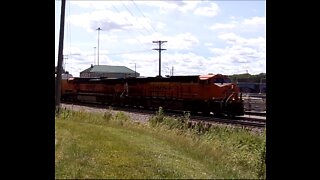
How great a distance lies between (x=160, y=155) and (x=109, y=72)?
107 m

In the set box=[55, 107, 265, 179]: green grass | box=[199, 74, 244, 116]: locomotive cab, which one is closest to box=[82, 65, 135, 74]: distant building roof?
box=[199, 74, 244, 116]: locomotive cab

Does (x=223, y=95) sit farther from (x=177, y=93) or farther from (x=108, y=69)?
(x=108, y=69)

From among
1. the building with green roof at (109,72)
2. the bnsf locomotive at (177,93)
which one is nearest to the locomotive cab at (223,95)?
the bnsf locomotive at (177,93)

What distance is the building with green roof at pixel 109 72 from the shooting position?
11512 centimetres

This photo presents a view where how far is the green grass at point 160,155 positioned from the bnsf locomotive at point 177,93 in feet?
39.0

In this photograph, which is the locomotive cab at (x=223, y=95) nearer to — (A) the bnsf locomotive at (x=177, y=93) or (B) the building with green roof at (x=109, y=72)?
(A) the bnsf locomotive at (x=177, y=93)

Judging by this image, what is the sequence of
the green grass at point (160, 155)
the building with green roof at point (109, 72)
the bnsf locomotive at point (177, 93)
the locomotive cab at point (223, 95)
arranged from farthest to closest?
1. the building with green roof at point (109, 72)
2. the bnsf locomotive at point (177, 93)
3. the locomotive cab at point (223, 95)
4. the green grass at point (160, 155)

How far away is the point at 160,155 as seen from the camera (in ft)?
41.8

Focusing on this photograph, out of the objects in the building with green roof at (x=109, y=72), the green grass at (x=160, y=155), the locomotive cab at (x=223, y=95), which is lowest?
the green grass at (x=160, y=155)
